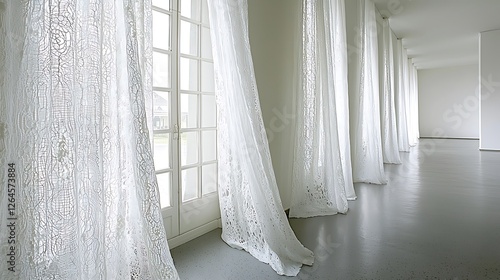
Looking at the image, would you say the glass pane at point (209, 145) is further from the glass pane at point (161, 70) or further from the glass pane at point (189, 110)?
the glass pane at point (161, 70)

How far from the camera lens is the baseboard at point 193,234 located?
256 cm

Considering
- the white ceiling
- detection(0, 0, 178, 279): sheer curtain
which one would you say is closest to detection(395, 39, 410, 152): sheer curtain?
the white ceiling

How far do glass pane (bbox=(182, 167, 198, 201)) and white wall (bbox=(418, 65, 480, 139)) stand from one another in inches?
635

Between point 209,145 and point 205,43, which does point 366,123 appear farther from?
point 205,43

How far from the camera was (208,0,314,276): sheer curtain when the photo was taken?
97.0 inches

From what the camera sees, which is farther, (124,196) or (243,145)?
(243,145)

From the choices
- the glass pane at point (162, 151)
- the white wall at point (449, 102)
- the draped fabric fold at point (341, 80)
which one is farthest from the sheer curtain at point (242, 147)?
the white wall at point (449, 102)

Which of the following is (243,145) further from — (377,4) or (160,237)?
(377,4)

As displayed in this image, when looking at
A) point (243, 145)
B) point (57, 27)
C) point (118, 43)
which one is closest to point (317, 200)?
point (243, 145)

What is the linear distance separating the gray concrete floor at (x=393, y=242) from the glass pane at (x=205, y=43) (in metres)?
1.50

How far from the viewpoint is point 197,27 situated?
9.23 feet

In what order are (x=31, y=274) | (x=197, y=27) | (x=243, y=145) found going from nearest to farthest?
(x=31, y=274) < (x=243, y=145) < (x=197, y=27)

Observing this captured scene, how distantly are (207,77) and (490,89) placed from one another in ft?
32.7

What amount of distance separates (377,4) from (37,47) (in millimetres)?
7081
